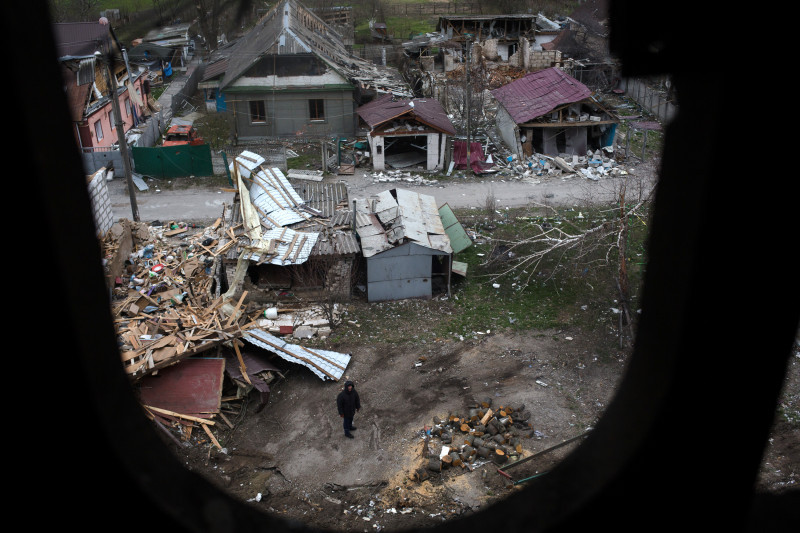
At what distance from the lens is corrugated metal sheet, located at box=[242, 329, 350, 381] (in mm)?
11422

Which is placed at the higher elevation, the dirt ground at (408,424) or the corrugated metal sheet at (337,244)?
the corrugated metal sheet at (337,244)

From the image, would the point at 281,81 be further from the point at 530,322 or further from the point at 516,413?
the point at 516,413

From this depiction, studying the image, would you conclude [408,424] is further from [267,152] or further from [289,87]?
[289,87]

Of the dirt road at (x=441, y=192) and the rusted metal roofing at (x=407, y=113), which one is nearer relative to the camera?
the dirt road at (x=441, y=192)

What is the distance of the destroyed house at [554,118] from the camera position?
22188 mm

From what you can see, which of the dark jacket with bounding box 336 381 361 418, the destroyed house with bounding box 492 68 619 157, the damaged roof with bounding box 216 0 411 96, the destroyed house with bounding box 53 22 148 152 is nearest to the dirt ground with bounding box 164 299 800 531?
the dark jacket with bounding box 336 381 361 418

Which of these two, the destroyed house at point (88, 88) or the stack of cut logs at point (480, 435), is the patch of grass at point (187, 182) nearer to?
the destroyed house at point (88, 88)

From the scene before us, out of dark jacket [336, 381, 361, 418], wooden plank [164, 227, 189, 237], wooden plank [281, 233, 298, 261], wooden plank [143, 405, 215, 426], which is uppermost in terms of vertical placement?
wooden plank [281, 233, 298, 261]

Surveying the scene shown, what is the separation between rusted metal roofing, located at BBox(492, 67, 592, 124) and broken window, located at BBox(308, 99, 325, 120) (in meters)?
7.04

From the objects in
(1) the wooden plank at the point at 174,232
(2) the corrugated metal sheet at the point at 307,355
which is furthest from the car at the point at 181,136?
(2) the corrugated metal sheet at the point at 307,355

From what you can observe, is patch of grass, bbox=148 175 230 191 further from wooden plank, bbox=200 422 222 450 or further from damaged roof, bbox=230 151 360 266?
wooden plank, bbox=200 422 222 450

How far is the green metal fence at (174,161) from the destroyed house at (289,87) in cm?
332

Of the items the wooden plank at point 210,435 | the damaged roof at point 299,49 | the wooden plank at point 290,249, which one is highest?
the damaged roof at point 299,49

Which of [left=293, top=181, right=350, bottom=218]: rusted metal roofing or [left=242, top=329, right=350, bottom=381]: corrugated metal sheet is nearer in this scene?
[left=242, top=329, right=350, bottom=381]: corrugated metal sheet
